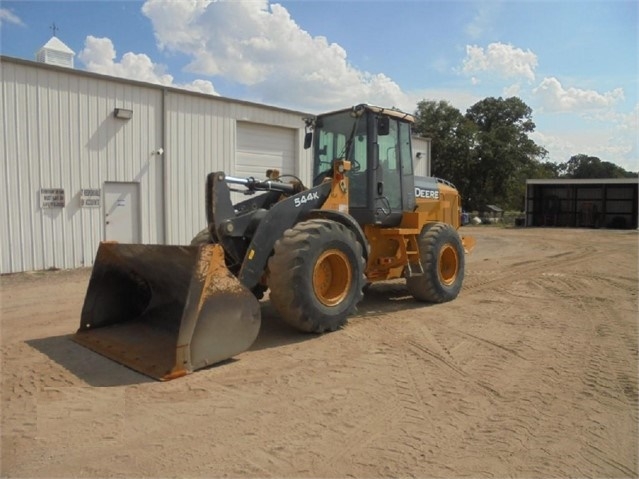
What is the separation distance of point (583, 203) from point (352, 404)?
32.5 metres

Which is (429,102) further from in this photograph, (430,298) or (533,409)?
(533,409)

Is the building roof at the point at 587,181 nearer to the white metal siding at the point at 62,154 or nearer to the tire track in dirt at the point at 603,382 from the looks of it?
the tire track in dirt at the point at 603,382

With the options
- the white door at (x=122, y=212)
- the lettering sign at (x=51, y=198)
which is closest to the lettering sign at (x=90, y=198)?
the white door at (x=122, y=212)

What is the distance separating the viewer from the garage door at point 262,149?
1552 centimetres

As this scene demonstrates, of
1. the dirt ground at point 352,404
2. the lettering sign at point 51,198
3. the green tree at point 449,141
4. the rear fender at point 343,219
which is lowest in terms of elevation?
the dirt ground at point 352,404

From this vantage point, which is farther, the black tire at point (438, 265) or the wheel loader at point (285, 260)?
the black tire at point (438, 265)

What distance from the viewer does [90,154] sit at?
475 inches

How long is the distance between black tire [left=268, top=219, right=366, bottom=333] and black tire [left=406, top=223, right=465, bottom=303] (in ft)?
5.78

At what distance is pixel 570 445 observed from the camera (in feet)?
11.0

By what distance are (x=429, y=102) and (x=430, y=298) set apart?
36807 mm

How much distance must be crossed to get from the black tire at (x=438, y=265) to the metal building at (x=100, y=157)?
565 cm

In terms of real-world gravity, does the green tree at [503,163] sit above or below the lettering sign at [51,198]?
above

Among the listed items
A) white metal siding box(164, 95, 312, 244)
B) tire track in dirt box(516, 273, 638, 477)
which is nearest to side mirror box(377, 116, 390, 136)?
tire track in dirt box(516, 273, 638, 477)

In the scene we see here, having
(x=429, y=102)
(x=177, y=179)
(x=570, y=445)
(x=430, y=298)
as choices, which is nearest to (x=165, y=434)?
(x=570, y=445)
